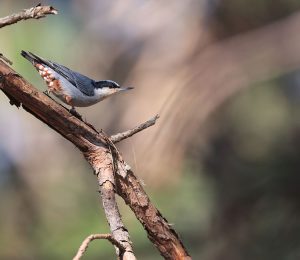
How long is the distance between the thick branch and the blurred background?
145 centimetres

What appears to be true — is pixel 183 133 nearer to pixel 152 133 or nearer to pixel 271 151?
pixel 152 133

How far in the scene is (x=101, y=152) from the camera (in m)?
1.26

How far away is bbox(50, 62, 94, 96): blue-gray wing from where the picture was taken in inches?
66.6

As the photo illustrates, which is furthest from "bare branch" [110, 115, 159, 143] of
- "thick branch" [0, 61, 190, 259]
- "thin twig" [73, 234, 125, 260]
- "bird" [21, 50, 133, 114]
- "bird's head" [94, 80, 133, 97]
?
"bird's head" [94, 80, 133, 97]

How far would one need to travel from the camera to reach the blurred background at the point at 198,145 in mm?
3145

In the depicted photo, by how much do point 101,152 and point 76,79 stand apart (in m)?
0.53

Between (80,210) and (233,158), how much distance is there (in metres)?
0.76

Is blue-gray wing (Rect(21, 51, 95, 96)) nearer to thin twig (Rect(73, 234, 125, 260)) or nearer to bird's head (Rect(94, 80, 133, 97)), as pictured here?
bird's head (Rect(94, 80, 133, 97))

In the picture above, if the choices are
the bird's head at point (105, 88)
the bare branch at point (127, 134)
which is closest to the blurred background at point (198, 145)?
the bird's head at point (105, 88)

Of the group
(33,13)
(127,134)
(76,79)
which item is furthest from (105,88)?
(33,13)

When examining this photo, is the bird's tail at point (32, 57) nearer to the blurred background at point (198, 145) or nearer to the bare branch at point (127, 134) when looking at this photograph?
the bare branch at point (127, 134)

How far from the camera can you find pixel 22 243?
3.51m

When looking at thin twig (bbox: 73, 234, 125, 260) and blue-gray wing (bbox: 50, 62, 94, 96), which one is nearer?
thin twig (bbox: 73, 234, 125, 260)

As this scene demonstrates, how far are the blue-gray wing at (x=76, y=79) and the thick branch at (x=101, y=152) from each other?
436 millimetres
